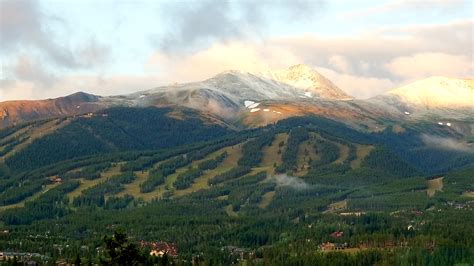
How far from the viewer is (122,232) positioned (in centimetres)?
15000

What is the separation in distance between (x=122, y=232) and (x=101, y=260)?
606 centimetres

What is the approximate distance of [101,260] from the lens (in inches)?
5901

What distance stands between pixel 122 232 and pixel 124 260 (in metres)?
4.90

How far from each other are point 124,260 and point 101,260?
397 centimetres

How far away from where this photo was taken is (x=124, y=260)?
15012cm
